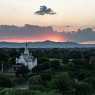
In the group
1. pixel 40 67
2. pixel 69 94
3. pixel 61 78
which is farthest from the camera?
pixel 40 67

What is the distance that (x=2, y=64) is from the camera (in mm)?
72062

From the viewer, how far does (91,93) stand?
3809 cm

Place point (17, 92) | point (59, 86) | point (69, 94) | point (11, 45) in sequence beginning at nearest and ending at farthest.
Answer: point (17, 92), point (69, 94), point (59, 86), point (11, 45)

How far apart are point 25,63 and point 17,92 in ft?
148

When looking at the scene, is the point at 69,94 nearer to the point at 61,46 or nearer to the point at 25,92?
the point at 25,92

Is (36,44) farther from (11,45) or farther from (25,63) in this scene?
(25,63)

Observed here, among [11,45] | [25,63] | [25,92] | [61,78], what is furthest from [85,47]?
[25,92]

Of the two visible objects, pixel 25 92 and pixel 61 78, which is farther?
pixel 61 78

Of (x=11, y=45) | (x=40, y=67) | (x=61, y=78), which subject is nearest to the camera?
(x=61, y=78)

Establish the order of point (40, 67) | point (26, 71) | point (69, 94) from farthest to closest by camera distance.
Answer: point (40, 67), point (26, 71), point (69, 94)

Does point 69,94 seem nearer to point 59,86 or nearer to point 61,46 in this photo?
point 59,86

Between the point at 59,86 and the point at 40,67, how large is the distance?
30.0 m

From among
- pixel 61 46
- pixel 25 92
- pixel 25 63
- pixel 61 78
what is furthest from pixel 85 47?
pixel 25 92

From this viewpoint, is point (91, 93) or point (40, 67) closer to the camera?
point (91, 93)
